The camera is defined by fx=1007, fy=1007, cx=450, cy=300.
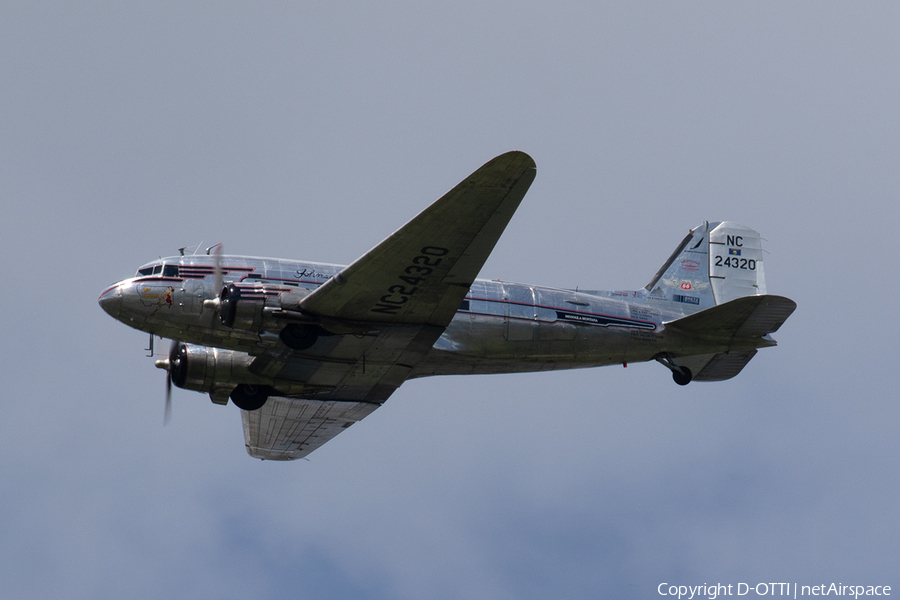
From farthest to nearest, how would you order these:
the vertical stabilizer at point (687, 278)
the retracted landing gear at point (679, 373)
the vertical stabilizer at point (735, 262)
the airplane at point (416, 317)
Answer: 1. the vertical stabilizer at point (735, 262)
2. the vertical stabilizer at point (687, 278)
3. the retracted landing gear at point (679, 373)
4. the airplane at point (416, 317)

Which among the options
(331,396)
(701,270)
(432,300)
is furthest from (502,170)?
(701,270)

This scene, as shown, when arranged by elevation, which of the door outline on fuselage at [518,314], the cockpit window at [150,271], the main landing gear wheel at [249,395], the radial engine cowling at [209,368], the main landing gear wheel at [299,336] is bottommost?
the main landing gear wheel at [249,395]

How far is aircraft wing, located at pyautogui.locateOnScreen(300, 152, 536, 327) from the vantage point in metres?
19.3

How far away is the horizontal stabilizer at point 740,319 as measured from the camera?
24.2m

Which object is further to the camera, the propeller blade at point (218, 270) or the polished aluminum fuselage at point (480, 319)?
the propeller blade at point (218, 270)

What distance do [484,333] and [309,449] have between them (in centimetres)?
774

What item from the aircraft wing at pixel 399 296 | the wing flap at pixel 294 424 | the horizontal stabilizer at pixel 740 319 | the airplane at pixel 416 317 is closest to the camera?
the aircraft wing at pixel 399 296

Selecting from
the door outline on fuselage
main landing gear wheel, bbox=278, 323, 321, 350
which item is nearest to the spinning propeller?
main landing gear wheel, bbox=278, 323, 321, 350

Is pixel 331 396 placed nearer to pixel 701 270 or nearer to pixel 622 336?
pixel 622 336

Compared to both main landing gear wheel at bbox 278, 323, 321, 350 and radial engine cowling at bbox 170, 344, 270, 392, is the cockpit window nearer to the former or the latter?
radial engine cowling at bbox 170, 344, 270, 392

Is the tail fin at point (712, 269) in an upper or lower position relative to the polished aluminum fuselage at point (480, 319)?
upper

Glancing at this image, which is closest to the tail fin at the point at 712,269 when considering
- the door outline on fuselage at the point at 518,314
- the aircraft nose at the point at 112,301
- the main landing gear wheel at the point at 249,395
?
the door outline on fuselage at the point at 518,314

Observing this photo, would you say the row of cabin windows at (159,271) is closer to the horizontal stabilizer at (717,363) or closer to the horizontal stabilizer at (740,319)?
the horizontal stabilizer at (740,319)

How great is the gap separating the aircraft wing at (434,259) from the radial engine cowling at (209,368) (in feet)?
11.3
